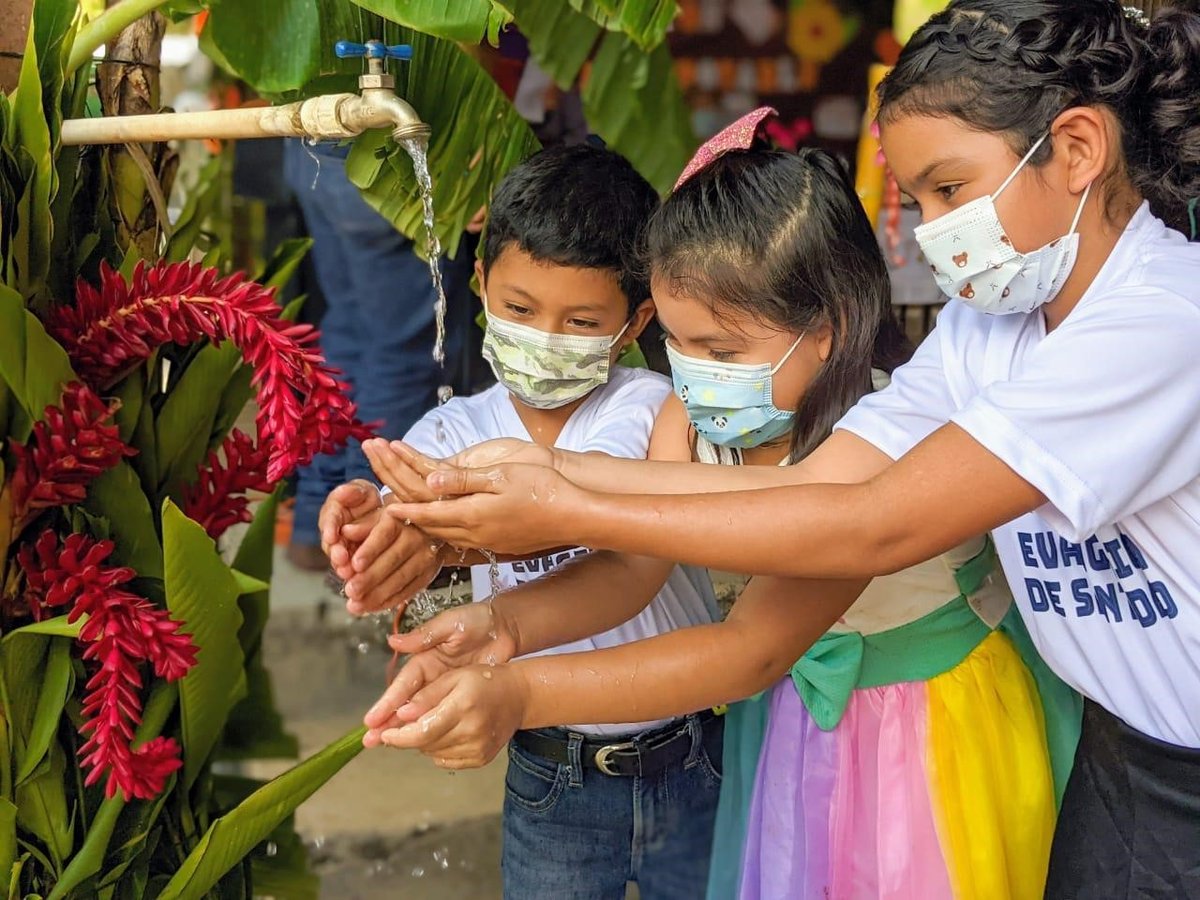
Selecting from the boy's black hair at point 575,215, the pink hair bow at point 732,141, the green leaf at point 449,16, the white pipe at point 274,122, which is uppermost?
the green leaf at point 449,16

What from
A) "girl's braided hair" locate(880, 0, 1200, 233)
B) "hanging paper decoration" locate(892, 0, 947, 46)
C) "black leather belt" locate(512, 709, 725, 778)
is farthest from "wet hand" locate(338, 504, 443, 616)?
"hanging paper decoration" locate(892, 0, 947, 46)

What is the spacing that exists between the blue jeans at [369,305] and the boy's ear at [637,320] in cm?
161

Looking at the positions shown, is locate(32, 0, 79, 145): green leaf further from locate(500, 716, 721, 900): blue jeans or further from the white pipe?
locate(500, 716, 721, 900): blue jeans

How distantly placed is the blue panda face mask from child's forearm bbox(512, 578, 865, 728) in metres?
0.20

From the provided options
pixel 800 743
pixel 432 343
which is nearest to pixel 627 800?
pixel 800 743

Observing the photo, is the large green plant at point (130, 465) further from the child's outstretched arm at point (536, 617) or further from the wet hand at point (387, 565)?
the child's outstretched arm at point (536, 617)

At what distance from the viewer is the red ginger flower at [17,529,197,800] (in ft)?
4.93

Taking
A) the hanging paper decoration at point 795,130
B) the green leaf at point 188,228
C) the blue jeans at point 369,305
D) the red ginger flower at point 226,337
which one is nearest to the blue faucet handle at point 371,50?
the red ginger flower at point 226,337

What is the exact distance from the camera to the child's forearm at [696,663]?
1.40 metres

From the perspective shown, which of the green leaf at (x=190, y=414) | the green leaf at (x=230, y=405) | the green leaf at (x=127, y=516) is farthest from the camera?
the green leaf at (x=230, y=405)

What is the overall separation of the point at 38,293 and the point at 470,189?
2.56ft

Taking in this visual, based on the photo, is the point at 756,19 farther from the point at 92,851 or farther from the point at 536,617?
the point at 92,851

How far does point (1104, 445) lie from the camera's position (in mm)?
1155

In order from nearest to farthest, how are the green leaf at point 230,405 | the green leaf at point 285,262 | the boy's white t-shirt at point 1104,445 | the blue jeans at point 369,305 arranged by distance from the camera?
1. the boy's white t-shirt at point 1104,445
2. the green leaf at point 230,405
3. the green leaf at point 285,262
4. the blue jeans at point 369,305
